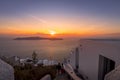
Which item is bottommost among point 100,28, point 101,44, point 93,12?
point 101,44

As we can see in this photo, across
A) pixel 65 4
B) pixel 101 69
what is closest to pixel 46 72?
pixel 101 69

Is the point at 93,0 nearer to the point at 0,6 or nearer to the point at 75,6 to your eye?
the point at 75,6

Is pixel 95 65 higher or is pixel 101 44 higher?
pixel 101 44

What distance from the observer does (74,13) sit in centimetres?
1207

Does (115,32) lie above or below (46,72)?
above

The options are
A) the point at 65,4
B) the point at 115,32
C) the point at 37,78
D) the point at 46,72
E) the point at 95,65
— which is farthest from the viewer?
the point at 115,32

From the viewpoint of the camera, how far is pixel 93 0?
32.3 feet

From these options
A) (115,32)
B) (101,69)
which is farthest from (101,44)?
(115,32)

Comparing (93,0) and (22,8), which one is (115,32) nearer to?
(93,0)

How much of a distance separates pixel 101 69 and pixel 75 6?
14.9ft

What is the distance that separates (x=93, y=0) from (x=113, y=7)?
169cm

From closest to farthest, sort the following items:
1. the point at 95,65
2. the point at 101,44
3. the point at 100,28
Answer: the point at 101,44 → the point at 95,65 → the point at 100,28

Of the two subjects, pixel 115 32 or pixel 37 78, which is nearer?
pixel 37 78

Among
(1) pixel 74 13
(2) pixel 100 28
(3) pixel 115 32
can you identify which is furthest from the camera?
(2) pixel 100 28
